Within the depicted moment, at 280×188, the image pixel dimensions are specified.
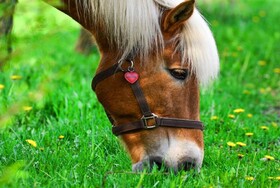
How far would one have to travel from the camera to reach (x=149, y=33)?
10.3 feet

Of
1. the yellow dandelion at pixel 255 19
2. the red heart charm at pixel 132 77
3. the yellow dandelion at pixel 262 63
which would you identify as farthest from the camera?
the yellow dandelion at pixel 255 19

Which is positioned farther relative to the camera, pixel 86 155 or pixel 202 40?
pixel 86 155

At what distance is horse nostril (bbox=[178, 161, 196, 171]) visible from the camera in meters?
3.08

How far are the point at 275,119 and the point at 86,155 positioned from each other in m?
2.38

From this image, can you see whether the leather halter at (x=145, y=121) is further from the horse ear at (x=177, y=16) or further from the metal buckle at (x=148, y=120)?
the horse ear at (x=177, y=16)

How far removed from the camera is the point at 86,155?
356 cm

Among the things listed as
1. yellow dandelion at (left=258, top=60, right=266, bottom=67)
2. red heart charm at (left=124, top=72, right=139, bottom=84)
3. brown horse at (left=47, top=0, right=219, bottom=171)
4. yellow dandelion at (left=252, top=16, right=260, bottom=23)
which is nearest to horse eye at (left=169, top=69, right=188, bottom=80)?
brown horse at (left=47, top=0, right=219, bottom=171)

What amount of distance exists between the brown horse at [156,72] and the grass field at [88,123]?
176 millimetres

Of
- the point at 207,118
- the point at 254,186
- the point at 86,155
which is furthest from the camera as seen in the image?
the point at 207,118

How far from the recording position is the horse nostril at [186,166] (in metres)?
3.08

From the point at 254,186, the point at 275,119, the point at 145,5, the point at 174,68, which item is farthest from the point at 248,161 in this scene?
the point at 275,119

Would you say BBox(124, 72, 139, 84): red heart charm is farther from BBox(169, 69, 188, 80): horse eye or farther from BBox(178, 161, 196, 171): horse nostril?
BBox(178, 161, 196, 171): horse nostril

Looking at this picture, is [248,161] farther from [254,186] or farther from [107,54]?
[107,54]

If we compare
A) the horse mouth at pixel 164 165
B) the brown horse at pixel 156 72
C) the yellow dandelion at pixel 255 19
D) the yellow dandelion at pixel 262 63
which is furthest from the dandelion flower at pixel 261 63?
the horse mouth at pixel 164 165
